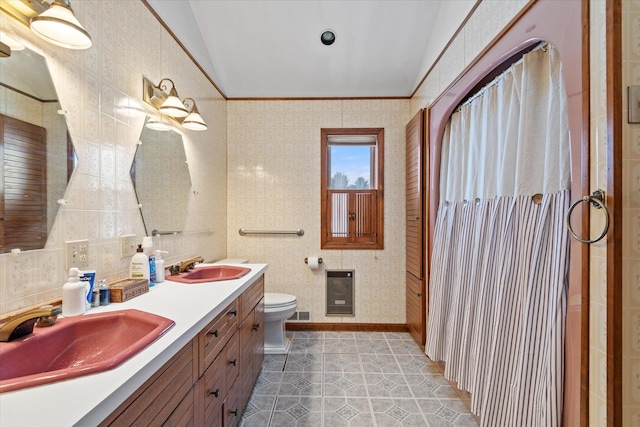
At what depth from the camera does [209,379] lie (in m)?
1.15

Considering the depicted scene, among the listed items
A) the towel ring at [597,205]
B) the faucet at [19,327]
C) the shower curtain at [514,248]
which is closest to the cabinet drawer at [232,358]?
the faucet at [19,327]

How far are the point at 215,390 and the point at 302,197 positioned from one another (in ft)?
6.53

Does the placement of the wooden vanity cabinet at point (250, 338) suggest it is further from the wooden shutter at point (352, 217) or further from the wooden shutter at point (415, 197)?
the wooden shutter at point (415, 197)

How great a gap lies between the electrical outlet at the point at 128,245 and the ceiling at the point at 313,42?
4.60ft

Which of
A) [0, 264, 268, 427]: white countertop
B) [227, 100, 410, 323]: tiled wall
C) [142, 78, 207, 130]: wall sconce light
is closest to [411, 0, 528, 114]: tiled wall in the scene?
[227, 100, 410, 323]: tiled wall

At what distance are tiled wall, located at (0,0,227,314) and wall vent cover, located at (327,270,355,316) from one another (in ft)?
5.17

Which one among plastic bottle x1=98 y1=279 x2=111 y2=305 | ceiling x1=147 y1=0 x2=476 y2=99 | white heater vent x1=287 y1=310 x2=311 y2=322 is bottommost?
white heater vent x1=287 y1=310 x2=311 y2=322

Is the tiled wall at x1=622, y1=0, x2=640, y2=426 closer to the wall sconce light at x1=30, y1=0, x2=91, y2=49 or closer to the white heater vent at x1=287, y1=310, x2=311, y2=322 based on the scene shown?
the wall sconce light at x1=30, y1=0, x2=91, y2=49

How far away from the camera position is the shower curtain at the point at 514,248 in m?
1.07

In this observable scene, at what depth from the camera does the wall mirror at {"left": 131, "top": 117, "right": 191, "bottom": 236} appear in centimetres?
156

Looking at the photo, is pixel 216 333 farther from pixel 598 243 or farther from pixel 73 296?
pixel 598 243

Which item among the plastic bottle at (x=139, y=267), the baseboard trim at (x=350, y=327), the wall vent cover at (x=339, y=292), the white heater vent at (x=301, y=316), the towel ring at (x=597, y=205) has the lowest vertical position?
the baseboard trim at (x=350, y=327)

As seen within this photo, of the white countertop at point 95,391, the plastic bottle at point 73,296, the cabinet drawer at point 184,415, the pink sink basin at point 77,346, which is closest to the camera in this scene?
the white countertop at point 95,391

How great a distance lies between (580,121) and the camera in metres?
0.93
